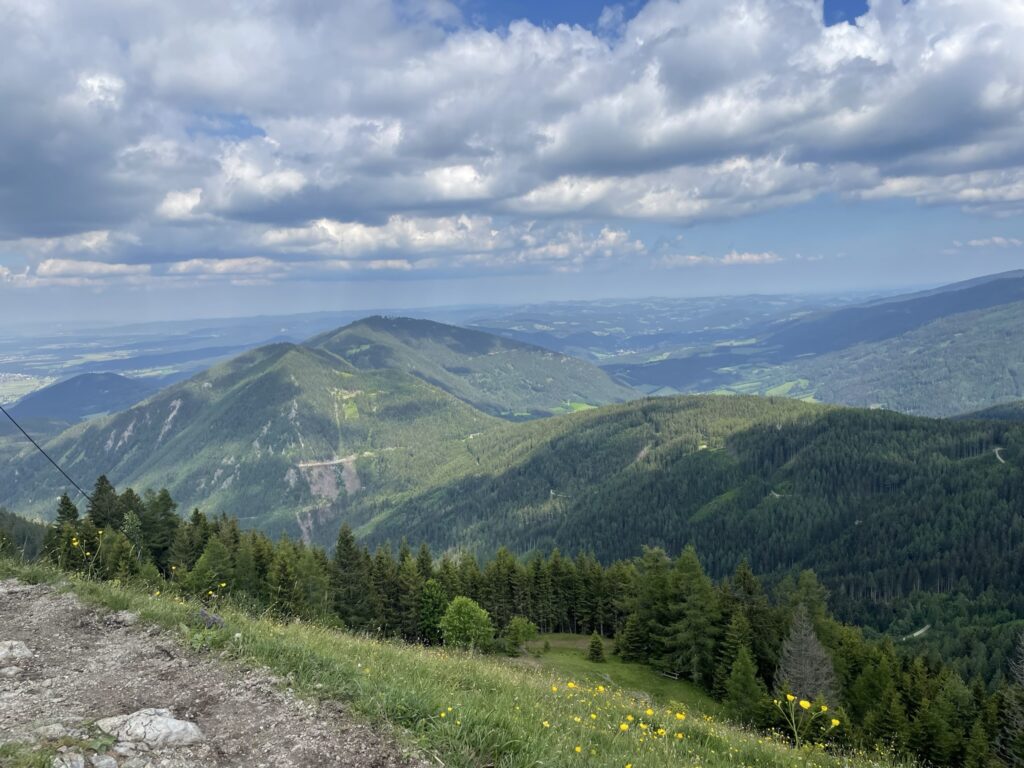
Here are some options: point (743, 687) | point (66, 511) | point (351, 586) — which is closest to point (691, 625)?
point (743, 687)

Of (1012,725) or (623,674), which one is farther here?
(623,674)

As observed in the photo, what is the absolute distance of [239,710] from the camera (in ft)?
26.8

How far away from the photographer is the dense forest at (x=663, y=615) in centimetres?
3847

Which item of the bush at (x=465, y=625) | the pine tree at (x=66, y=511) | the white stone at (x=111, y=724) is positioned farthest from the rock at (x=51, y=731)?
the pine tree at (x=66, y=511)

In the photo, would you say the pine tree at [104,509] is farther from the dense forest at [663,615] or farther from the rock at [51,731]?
the rock at [51,731]

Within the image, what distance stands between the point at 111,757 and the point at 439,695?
4.32 m

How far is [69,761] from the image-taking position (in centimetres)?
634

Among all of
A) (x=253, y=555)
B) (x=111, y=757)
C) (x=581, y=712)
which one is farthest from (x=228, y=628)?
(x=253, y=555)

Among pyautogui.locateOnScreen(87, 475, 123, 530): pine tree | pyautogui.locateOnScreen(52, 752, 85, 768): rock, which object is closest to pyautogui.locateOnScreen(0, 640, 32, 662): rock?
pyautogui.locateOnScreen(52, 752, 85, 768): rock

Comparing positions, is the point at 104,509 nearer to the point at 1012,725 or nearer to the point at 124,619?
the point at 124,619

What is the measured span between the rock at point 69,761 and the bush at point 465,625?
1807 inches

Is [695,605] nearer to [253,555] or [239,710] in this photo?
[253,555]

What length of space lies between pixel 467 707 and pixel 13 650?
8.73 metres

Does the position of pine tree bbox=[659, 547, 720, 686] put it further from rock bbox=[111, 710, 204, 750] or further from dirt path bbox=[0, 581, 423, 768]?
rock bbox=[111, 710, 204, 750]
